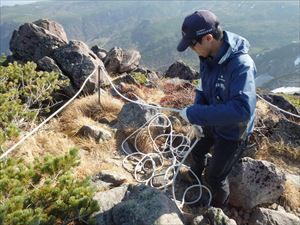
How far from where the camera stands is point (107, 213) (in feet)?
15.8

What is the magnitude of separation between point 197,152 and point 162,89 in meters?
6.23

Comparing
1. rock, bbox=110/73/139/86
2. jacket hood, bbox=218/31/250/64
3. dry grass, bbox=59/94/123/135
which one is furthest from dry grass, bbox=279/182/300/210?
rock, bbox=110/73/139/86

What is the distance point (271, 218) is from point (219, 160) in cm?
141

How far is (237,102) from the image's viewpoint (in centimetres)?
446

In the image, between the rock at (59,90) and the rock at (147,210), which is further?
the rock at (59,90)

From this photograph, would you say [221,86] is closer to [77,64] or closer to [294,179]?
[294,179]

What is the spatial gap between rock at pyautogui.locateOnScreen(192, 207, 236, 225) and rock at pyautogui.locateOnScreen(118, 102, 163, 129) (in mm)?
3487

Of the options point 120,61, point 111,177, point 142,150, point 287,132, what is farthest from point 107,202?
point 120,61

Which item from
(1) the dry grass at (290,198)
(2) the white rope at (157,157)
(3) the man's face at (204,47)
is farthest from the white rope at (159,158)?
(3) the man's face at (204,47)

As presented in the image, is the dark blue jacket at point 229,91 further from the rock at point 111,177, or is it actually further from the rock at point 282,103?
the rock at point 282,103

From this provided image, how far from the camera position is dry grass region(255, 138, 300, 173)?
8113 millimetres

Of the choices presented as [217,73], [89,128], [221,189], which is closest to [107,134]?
[89,128]

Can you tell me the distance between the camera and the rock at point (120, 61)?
53.8 feet

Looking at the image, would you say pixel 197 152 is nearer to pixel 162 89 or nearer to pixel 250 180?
pixel 250 180
